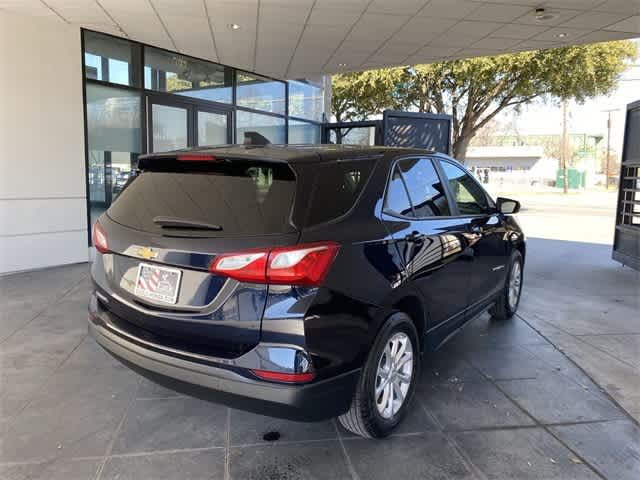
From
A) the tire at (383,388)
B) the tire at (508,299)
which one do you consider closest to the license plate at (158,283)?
the tire at (383,388)

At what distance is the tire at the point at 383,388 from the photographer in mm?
2666

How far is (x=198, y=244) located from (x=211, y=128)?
8576 mm

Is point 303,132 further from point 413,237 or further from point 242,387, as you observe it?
point 242,387

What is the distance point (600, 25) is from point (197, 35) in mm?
6302

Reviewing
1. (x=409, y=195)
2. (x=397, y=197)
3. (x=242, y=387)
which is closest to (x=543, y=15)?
(x=409, y=195)

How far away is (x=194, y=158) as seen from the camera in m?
2.75

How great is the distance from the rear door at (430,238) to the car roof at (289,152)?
28 centimetres

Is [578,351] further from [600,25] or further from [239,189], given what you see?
[600,25]

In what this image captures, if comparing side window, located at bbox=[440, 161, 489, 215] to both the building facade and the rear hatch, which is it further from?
the building facade

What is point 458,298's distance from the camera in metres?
3.69

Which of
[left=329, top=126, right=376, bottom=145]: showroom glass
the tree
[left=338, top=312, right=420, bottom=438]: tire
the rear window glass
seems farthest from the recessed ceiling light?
the tree

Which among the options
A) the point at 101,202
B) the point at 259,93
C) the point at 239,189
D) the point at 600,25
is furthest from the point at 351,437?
the point at 259,93

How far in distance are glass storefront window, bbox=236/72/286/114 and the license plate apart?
913 centimetres

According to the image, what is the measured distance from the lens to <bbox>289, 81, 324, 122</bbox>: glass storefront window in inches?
518
